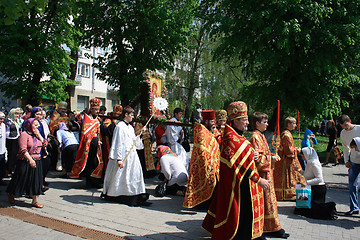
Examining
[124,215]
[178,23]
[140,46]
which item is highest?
[178,23]

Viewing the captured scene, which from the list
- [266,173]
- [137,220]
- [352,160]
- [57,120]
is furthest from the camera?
[57,120]

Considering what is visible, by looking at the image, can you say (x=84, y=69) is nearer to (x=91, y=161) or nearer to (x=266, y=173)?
(x=91, y=161)

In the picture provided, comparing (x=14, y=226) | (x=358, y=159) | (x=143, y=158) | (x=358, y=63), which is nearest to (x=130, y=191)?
(x=14, y=226)

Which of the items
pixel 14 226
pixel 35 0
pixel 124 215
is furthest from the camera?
pixel 124 215

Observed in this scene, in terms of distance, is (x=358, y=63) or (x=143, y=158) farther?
(x=358, y=63)

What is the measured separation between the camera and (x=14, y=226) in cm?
489

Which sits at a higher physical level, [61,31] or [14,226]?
[61,31]

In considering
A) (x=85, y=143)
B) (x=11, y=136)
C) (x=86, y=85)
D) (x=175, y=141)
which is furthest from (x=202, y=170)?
(x=86, y=85)

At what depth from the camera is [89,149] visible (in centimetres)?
802

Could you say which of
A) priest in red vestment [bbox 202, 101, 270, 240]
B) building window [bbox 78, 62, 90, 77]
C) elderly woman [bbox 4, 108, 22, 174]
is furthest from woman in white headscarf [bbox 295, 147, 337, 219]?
building window [bbox 78, 62, 90, 77]

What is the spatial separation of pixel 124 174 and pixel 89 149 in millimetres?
2092

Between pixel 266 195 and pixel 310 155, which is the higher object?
pixel 310 155

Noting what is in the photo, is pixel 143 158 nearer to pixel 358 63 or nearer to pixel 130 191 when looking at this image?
pixel 130 191

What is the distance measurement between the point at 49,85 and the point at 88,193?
10.2 m
